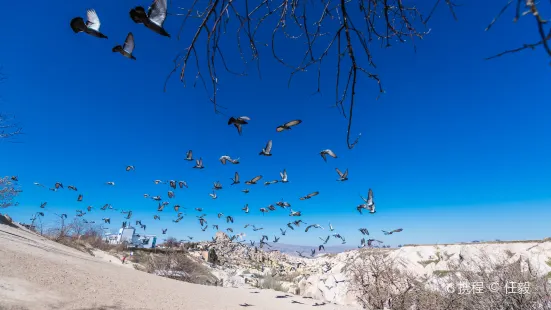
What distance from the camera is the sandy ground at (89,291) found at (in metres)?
4.89

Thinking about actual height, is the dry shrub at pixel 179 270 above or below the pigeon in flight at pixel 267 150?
below

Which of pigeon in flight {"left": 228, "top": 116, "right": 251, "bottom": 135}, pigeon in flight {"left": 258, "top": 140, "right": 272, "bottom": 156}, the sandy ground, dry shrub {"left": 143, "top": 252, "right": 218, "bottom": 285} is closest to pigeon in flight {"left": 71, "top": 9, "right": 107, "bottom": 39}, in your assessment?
pigeon in flight {"left": 228, "top": 116, "right": 251, "bottom": 135}

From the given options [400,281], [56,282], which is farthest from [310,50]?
[400,281]

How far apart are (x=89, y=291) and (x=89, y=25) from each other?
6406 millimetres

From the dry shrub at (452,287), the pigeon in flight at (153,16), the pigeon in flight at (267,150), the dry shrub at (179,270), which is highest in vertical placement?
the pigeon in flight at (267,150)

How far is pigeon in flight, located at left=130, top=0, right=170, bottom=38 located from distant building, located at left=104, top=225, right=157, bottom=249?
40628 millimetres

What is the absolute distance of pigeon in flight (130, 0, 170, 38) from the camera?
3.67 feet

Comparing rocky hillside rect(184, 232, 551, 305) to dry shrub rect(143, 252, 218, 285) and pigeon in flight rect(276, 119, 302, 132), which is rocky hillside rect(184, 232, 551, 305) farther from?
pigeon in flight rect(276, 119, 302, 132)

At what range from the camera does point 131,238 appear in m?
38.7

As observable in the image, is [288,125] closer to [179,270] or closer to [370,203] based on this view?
[370,203]

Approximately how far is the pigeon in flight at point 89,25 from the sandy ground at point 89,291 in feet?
16.9

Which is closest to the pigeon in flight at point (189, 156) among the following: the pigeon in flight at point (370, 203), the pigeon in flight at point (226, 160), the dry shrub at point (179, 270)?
the pigeon in flight at point (226, 160)

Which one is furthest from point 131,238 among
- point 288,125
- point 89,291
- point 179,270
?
point 288,125

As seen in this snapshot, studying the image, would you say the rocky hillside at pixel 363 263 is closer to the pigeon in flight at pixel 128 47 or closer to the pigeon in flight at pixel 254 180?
the pigeon in flight at pixel 254 180
